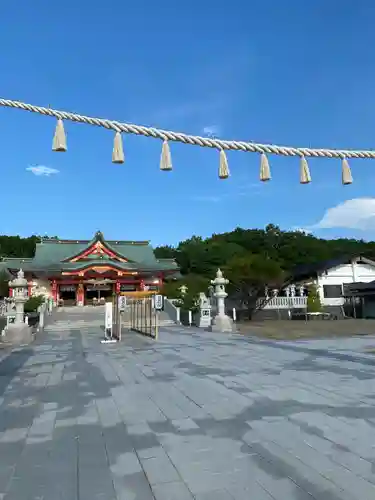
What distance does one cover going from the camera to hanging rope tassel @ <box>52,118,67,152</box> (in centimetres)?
596

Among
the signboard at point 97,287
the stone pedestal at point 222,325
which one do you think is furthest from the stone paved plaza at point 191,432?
the signboard at point 97,287

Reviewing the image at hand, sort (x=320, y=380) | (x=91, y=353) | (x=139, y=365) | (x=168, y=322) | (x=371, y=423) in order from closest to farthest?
1. (x=371, y=423)
2. (x=320, y=380)
3. (x=139, y=365)
4. (x=91, y=353)
5. (x=168, y=322)

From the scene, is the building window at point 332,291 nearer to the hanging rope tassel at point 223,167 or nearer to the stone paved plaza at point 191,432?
the stone paved plaza at point 191,432

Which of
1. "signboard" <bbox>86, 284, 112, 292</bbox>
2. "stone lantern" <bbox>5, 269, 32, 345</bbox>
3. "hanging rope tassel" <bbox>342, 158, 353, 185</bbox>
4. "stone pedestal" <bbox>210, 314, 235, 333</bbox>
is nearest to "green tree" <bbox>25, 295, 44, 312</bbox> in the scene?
"stone lantern" <bbox>5, 269, 32, 345</bbox>

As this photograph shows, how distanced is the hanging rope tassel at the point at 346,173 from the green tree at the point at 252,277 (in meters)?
19.3

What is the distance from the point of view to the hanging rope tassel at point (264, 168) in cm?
656

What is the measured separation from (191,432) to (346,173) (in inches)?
193

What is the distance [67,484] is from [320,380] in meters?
5.04

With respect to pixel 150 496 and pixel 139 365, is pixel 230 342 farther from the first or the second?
pixel 150 496

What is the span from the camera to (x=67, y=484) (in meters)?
3.26

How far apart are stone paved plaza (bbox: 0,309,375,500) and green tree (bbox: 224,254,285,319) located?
17.0 metres

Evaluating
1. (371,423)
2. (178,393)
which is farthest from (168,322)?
(371,423)

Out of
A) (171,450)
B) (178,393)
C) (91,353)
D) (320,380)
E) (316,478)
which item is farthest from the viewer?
(91,353)

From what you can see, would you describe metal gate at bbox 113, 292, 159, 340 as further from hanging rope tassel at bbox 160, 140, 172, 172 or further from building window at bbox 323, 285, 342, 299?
building window at bbox 323, 285, 342, 299
